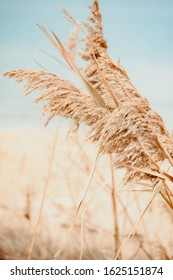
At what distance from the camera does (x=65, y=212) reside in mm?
2322

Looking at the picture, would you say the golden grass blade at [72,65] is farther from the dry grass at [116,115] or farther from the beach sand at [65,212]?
the beach sand at [65,212]

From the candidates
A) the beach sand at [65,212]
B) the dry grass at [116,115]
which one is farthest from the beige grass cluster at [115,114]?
the beach sand at [65,212]

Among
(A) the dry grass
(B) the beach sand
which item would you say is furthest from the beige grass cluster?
(B) the beach sand

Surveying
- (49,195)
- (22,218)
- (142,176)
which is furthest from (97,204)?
(142,176)

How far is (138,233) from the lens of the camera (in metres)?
1.99

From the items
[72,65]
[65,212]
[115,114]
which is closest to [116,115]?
[115,114]

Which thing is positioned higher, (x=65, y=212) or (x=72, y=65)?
(x=72, y=65)

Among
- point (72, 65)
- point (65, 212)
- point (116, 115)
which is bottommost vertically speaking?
point (65, 212)

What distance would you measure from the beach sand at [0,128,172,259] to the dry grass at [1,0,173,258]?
18.1 inches

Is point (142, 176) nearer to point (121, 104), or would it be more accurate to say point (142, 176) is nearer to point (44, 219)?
point (121, 104)

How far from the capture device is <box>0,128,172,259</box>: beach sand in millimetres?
1893

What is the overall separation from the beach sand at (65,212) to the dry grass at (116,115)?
46 cm

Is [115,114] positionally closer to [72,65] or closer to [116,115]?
[116,115]
